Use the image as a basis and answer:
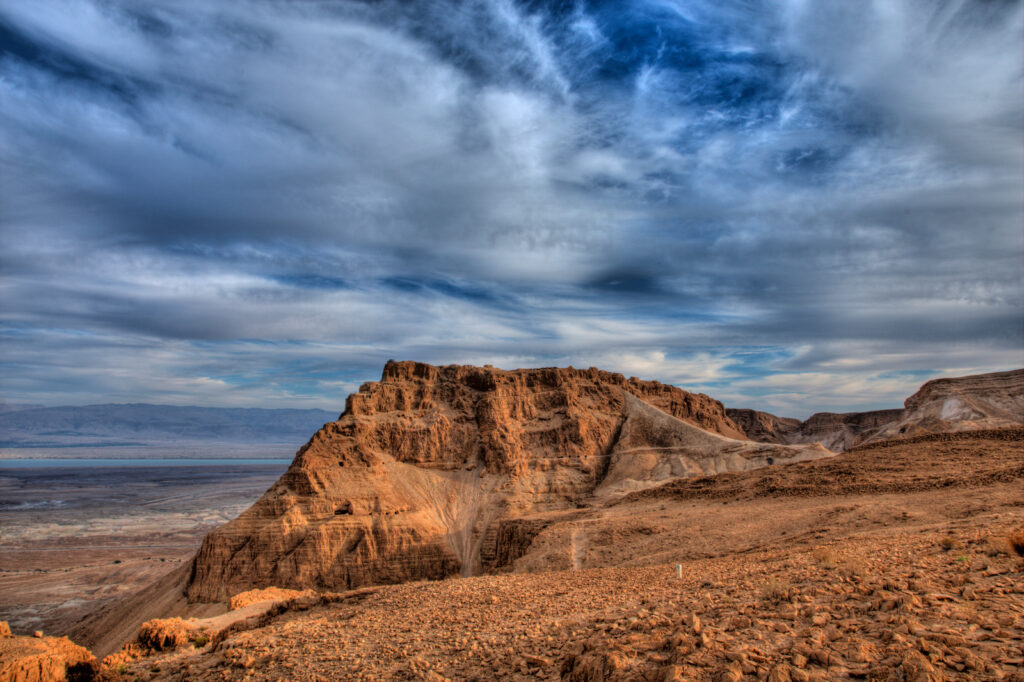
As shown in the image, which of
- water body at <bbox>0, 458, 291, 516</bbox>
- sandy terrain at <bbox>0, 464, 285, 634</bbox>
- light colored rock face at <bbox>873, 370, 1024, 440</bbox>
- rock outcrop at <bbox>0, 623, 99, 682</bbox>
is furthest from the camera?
water body at <bbox>0, 458, 291, 516</bbox>

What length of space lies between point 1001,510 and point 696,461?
47.4 meters

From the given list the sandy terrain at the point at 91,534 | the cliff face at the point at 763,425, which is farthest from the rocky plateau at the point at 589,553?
the cliff face at the point at 763,425

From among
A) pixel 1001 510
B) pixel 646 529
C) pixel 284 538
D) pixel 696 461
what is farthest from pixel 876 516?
pixel 696 461

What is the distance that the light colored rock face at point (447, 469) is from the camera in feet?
143

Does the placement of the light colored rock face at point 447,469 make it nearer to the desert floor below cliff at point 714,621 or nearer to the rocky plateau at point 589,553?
the rocky plateau at point 589,553

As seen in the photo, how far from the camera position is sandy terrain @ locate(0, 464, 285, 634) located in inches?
2012

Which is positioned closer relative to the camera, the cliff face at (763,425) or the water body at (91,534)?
the water body at (91,534)

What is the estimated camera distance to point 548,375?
7381 centimetres

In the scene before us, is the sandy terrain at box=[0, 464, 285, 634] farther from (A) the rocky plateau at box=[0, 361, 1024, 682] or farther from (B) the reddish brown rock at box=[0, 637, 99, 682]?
(B) the reddish brown rock at box=[0, 637, 99, 682]

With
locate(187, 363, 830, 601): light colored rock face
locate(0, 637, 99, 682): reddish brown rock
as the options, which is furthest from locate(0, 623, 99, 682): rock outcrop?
locate(187, 363, 830, 601): light colored rock face

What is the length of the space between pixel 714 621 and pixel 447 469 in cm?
5440

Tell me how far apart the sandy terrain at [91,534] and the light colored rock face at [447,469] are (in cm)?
1719

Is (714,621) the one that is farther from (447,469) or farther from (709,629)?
(447,469)

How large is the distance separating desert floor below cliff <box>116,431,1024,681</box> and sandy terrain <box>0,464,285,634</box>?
144ft
